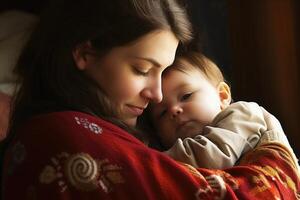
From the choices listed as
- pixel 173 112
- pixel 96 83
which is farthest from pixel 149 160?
pixel 173 112

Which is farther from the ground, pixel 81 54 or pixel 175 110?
pixel 81 54

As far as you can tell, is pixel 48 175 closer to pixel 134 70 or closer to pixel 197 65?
pixel 134 70

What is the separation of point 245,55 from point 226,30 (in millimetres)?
107

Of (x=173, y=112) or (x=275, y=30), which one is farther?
(x=275, y=30)

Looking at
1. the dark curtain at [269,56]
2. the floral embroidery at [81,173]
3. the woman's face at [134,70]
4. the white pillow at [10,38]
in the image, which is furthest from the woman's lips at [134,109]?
the white pillow at [10,38]

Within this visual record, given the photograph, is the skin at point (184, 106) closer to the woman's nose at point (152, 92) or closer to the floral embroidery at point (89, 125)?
the woman's nose at point (152, 92)

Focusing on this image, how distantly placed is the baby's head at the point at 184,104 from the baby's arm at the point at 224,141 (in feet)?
0.16

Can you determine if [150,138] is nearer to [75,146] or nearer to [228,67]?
[75,146]

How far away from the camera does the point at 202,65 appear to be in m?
1.42

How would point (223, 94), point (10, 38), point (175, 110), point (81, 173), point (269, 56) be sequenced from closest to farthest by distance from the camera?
point (81, 173)
point (175, 110)
point (223, 94)
point (269, 56)
point (10, 38)

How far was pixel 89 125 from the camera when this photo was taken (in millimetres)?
1006

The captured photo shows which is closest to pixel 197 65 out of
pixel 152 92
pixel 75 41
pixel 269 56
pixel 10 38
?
pixel 152 92

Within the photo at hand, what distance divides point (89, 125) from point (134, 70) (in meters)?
0.18

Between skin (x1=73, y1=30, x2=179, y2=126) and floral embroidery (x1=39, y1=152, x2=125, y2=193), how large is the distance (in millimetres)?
218
